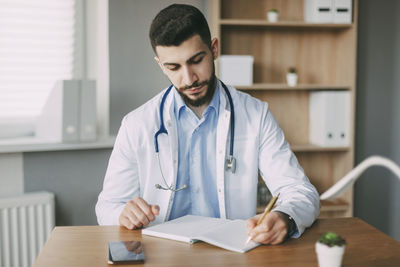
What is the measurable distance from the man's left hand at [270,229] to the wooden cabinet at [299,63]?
1.58 meters

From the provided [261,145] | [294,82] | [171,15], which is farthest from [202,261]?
[294,82]

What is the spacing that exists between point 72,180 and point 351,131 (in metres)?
1.81

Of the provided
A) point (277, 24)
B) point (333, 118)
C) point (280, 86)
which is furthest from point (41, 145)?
point (333, 118)

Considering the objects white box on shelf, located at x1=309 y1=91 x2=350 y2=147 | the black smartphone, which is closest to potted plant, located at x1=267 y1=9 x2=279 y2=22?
white box on shelf, located at x1=309 y1=91 x2=350 y2=147

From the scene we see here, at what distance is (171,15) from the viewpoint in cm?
161

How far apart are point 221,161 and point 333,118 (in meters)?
1.42

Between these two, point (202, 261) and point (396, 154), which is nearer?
point (202, 261)

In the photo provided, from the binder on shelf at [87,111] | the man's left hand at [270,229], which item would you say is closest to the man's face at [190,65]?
the man's left hand at [270,229]

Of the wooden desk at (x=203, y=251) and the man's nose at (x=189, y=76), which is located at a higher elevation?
the man's nose at (x=189, y=76)

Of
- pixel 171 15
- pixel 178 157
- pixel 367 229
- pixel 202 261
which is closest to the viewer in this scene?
pixel 202 261

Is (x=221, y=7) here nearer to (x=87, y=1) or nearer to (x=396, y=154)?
(x=87, y=1)

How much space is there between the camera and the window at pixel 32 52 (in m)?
2.72

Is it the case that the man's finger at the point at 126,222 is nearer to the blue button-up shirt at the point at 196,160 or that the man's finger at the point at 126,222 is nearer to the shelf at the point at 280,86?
the blue button-up shirt at the point at 196,160

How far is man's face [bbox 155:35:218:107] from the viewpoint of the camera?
62.3 inches
